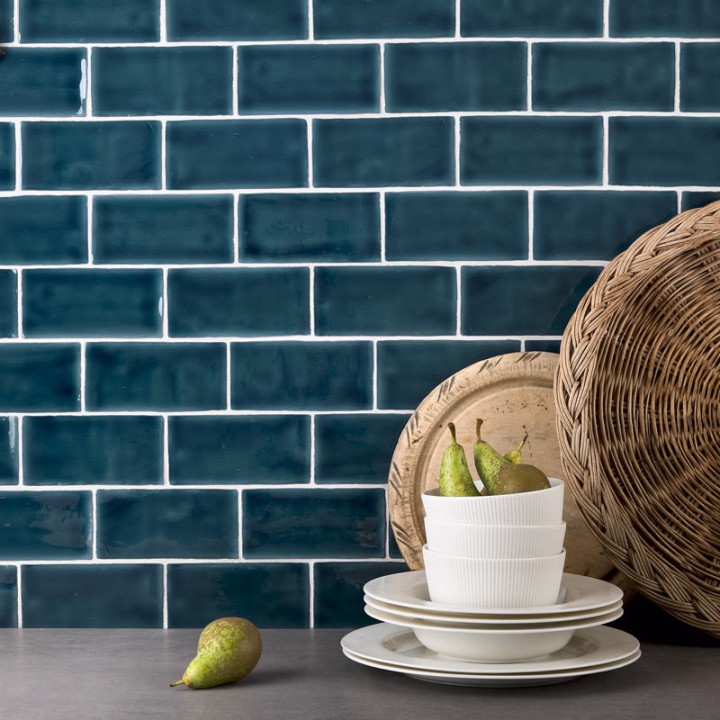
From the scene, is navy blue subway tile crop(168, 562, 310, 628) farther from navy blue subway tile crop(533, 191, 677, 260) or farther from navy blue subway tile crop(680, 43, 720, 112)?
navy blue subway tile crop(680, 43, 720, 112)

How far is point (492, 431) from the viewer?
120 centimetres

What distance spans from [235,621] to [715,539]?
60 centimetres

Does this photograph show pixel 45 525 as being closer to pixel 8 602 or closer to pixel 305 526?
pixel 8 602

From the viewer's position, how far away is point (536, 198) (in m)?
1.26

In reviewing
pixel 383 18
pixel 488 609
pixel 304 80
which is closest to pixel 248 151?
pixel 304 80

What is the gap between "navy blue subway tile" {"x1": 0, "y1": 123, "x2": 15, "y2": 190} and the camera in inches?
50.1

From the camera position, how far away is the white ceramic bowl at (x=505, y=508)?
3.02 feet

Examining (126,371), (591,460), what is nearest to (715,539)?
(591,460)

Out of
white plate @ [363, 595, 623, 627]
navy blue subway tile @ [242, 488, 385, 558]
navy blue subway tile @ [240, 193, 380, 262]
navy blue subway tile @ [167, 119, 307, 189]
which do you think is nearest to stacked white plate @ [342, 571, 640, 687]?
white plate @ [363, 595, 623, 627]

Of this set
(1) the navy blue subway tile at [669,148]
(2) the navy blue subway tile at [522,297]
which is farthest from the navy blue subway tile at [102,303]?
(1) the navy blue subway tile at [669,148]

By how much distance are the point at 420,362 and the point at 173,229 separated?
0.40m

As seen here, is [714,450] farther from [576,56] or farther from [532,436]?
[576,56]

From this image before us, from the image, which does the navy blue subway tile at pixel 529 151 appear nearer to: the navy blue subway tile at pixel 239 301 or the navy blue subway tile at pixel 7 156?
the navy blue subway tile at pixel 239 301

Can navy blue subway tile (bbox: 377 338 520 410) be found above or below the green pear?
above
